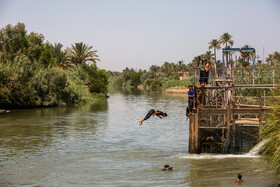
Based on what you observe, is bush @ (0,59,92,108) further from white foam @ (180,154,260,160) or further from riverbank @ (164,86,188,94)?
riverbank @ (164,86,188,94)

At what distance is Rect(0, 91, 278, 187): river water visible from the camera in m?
20.4

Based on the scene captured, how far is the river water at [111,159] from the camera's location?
20.4 meters

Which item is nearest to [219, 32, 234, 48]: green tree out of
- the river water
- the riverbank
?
the riverbank

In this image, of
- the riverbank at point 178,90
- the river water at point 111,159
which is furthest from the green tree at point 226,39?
the river water at point 111,159

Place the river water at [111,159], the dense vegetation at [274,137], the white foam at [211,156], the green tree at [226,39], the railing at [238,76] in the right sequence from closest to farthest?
the dense vegetation at [274,137]
the river water at [111,159]
the white foam at [211,156]
the railing at [238,76]
the green tree at [226,39]

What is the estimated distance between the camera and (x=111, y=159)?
2606cm

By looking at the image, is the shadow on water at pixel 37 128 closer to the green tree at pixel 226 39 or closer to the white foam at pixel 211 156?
the white foam at pixel 211 156

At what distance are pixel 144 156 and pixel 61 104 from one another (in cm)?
4215

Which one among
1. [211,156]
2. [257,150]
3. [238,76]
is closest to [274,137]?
[211,156]

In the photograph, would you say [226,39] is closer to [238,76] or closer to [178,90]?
[178,90]

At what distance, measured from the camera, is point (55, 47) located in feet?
319

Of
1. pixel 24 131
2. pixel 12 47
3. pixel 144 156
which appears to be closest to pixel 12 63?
pixel 12 47

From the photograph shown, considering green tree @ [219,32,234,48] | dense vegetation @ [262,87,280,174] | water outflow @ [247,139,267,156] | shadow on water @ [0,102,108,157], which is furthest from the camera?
green tree @ [219,32,234,48]

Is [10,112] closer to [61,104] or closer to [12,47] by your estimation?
[61,104]
